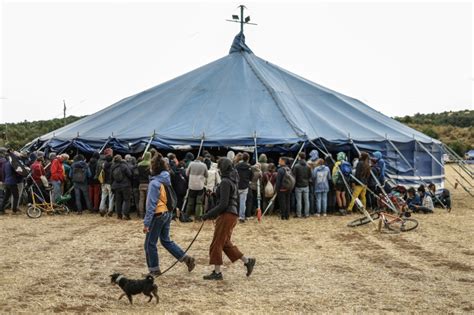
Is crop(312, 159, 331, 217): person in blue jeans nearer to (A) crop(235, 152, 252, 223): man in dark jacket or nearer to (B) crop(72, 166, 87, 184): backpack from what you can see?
(A) crop(235, 152, 252, 223): man in dark jacket

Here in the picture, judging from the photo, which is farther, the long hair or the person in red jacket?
the person in red jacket

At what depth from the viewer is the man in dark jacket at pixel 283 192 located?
1234 cm

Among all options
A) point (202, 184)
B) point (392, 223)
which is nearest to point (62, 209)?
point (202, 184)

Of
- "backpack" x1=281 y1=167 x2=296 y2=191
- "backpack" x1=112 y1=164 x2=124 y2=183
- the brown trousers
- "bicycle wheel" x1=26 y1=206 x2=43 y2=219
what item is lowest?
"bicycle wheel" x1=26 y1=206 x2=43 y2=219

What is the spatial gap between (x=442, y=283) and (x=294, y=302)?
2.05m

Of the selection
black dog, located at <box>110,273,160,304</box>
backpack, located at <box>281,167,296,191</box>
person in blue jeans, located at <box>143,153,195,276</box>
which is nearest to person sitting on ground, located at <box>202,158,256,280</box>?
person in blue jeans, located at <box>143,153,195,276</box>

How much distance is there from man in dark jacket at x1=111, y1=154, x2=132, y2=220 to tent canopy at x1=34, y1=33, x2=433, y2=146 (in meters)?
2.43

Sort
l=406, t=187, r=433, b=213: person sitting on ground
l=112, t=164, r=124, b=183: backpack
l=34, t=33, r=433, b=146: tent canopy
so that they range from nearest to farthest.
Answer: l=112, t=164, r=124, b=183: backpack
l=406, t=187, r=433, b=213: person sitting on ground
l=34, t=33, r=433, b=146: tent canopy

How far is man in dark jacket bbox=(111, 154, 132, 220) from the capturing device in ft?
39.5

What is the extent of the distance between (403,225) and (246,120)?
5.95 m

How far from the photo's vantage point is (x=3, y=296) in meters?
5.99

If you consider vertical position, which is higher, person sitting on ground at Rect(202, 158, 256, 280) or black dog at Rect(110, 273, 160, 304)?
person sitting on ground at Rect(202, 158, 256, 280)

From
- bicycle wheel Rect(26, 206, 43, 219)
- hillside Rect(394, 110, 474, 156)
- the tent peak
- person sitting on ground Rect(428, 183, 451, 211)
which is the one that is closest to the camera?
bicycle wheel Rect(26, 206, 43, 219)

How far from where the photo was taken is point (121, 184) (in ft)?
39.7
